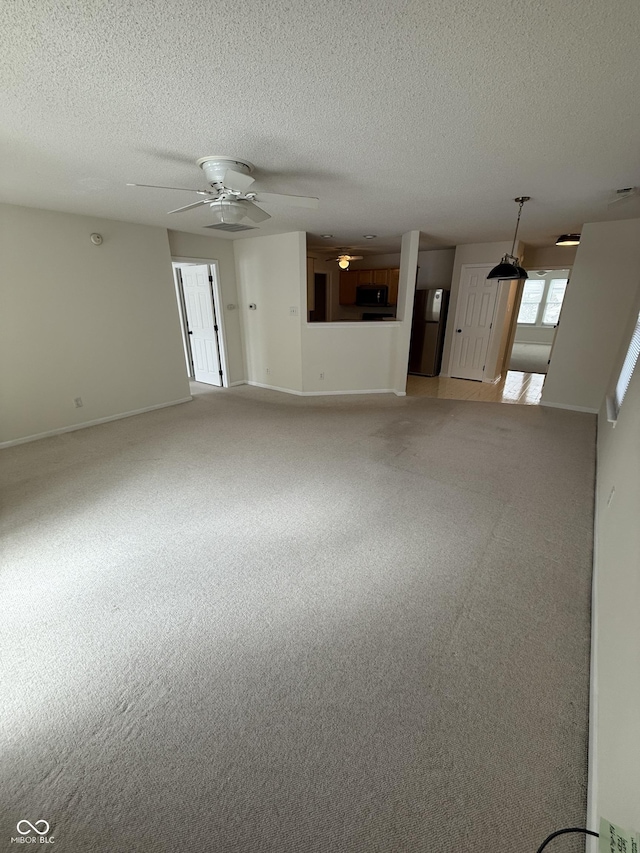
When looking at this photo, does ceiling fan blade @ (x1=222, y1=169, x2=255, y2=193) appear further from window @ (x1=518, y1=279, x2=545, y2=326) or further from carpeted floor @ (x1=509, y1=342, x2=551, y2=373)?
window @ (x1=518, y1=279, x2=545, y2=326)

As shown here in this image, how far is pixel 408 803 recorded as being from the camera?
1119 mm

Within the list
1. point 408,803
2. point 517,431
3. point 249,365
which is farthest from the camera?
point 249,365

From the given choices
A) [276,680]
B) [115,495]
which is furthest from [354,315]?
[276,680]

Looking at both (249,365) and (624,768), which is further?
(249,365)

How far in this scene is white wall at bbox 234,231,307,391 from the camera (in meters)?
5.39

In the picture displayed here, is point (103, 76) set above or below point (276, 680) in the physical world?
above

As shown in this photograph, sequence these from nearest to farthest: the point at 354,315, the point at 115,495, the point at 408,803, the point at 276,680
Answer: the point at 408,803 → the point at 276,680 → the point at 115,495 → the point at 354,315

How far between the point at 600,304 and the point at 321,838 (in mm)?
5949

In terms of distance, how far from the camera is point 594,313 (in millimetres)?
4672

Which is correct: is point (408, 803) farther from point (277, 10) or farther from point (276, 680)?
point (277, 10)

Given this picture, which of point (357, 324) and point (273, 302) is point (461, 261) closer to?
point (357, 324)

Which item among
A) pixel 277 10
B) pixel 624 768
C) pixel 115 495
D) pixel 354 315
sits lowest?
pixel 115 495

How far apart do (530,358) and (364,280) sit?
4.86 m

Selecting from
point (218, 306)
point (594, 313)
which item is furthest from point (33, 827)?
point (594, 313)
